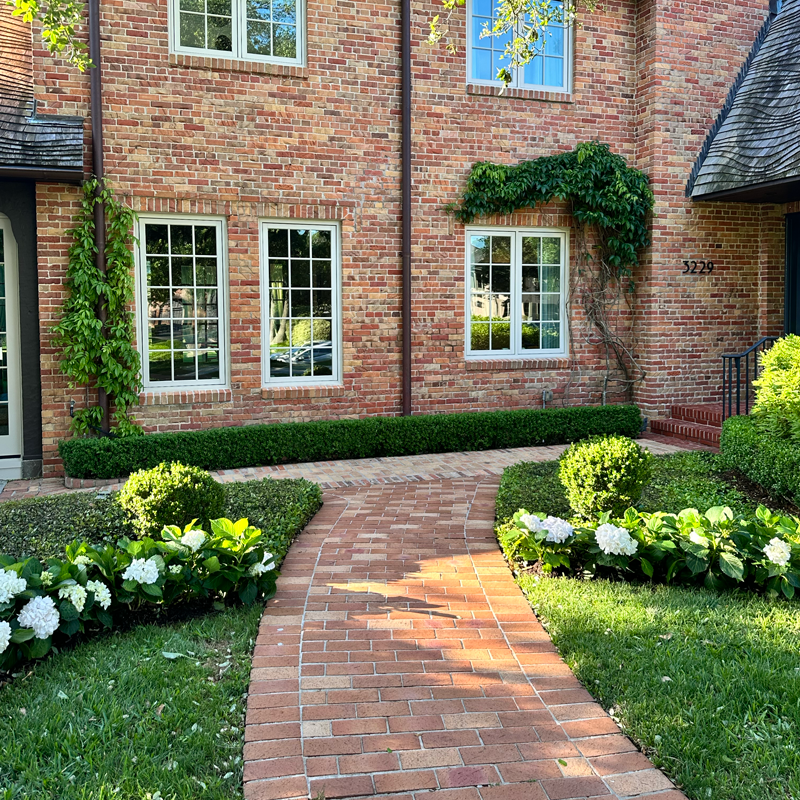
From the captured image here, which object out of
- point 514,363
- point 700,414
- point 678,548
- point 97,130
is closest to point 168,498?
point 678,548

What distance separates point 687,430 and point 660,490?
381 cm

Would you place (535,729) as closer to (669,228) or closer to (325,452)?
(325,452)

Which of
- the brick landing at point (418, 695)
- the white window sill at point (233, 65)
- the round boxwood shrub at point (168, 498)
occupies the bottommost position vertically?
the brick landing at point (418, 695)

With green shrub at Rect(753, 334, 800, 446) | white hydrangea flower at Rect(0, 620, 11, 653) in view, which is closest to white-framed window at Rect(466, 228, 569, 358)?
green shrub at Rect(753, 334, 800, 446)

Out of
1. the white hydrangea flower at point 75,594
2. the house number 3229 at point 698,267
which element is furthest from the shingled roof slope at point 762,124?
the white hydrangea flower at point 75,594

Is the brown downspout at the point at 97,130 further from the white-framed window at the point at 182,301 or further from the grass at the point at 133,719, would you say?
the grass at the point at 133,719

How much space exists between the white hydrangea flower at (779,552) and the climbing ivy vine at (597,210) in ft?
21.9

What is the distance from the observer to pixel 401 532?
6.09m

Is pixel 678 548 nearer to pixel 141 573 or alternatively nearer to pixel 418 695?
pixel 418 695

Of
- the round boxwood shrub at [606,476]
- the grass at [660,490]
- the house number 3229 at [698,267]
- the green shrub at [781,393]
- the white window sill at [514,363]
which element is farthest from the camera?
the house number 3229 at [698,267]

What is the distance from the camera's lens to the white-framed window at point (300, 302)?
9742 mm

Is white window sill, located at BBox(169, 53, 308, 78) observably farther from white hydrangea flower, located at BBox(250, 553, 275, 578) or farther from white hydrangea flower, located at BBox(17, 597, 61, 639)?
white hydrangea flower, located at BBox(17, 597, 61, 639)

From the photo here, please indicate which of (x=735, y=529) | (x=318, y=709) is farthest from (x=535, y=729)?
(x=735, y=529)

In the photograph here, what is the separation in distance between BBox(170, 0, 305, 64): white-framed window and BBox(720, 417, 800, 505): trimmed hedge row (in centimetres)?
660
